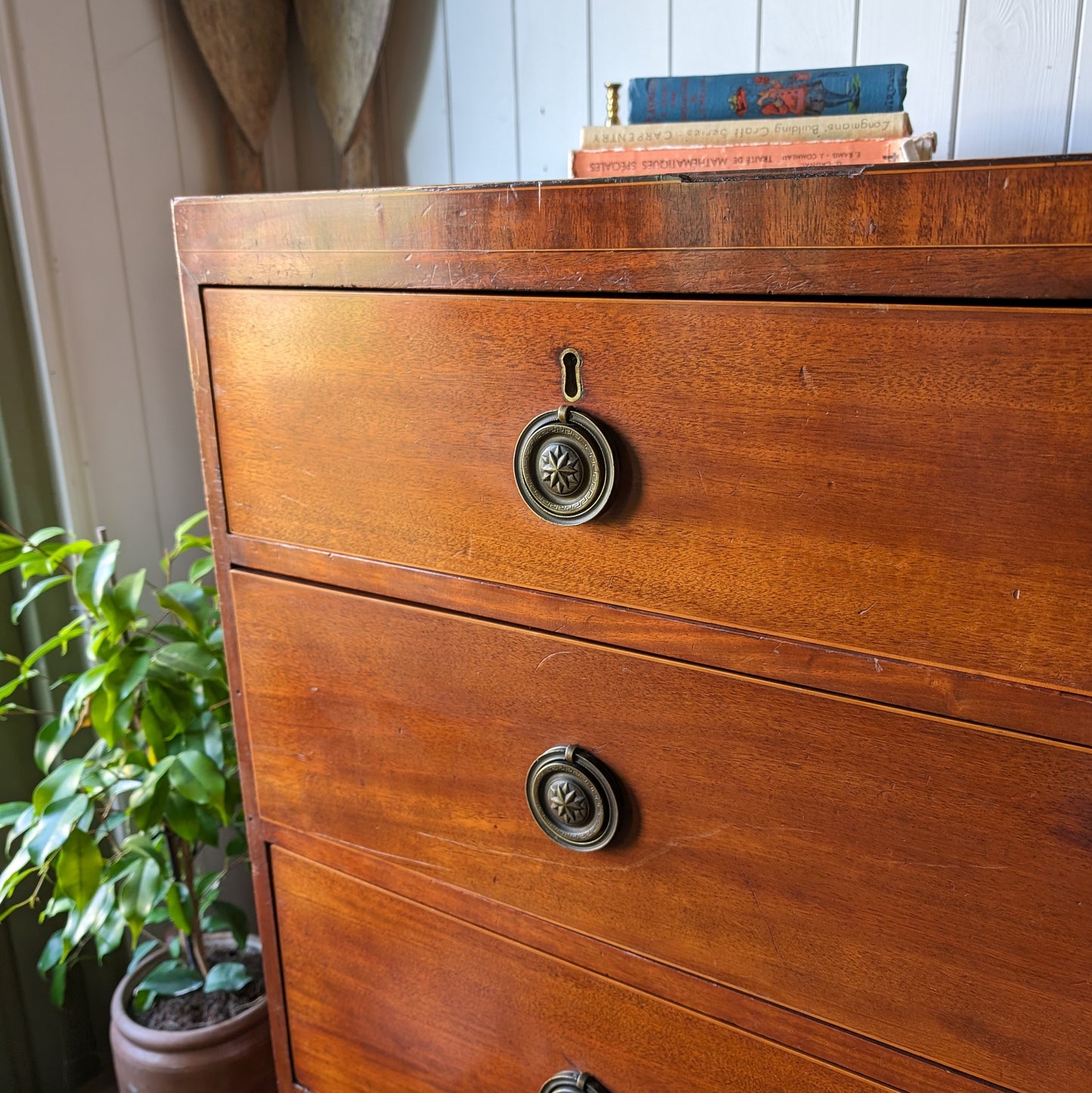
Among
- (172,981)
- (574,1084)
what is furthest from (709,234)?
(172,981)

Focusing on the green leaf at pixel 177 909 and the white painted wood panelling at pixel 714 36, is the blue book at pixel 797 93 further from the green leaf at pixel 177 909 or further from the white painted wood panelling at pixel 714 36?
the green leaf at pixel 177 909

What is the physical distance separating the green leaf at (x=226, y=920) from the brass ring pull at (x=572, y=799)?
0.65m

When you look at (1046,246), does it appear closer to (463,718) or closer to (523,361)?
(523,361)

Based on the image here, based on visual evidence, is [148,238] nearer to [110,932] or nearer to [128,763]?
[128,763]

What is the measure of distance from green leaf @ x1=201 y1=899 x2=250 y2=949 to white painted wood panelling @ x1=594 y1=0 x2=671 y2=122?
3.30 feet

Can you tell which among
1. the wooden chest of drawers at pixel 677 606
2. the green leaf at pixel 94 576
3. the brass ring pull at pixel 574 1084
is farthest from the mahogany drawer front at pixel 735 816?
the green leaf at pixel 94 576

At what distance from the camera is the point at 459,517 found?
0.66m

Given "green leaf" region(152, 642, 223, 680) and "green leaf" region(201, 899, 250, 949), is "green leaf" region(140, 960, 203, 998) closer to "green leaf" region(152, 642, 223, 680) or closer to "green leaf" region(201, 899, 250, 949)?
"green leaf" region(201, 899, 250, 949)

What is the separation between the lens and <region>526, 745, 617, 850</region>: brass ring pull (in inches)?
25.3

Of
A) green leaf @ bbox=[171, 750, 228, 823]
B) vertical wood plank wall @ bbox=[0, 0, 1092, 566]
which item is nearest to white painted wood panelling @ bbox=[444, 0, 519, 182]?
vertical wood plank wall @ bbox=[0, 0, 1092, 566]

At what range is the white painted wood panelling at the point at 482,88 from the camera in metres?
1.10

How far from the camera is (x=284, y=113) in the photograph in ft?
4.17

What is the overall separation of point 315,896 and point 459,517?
0.39 m

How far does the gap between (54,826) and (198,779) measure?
0.14 metres
